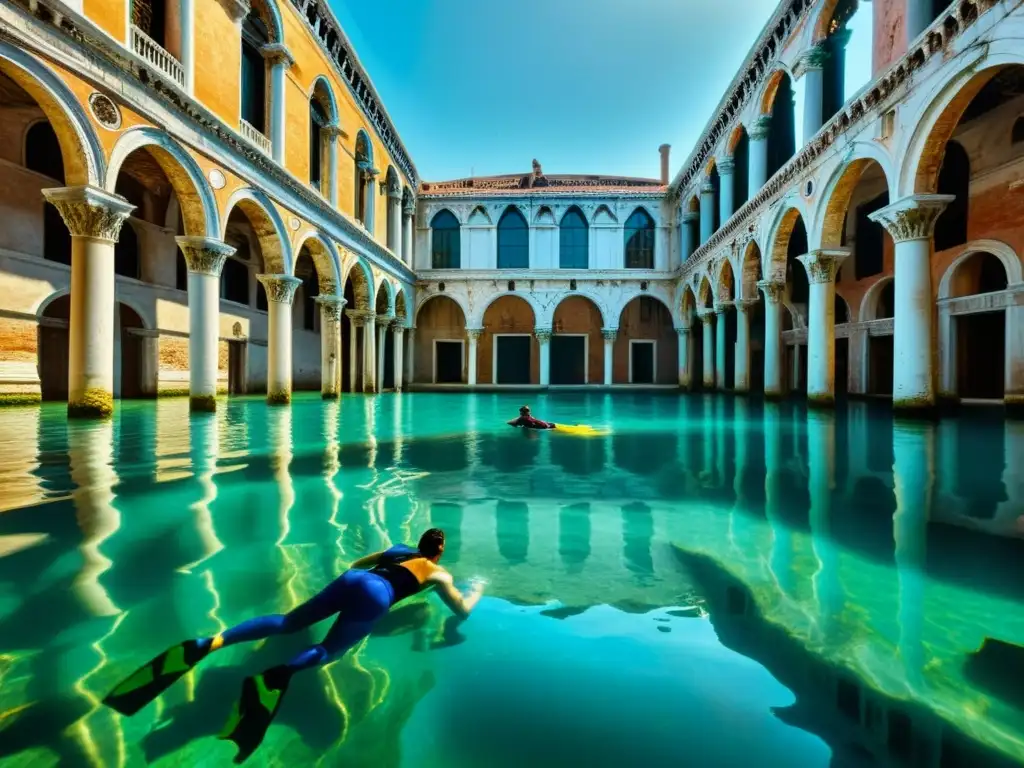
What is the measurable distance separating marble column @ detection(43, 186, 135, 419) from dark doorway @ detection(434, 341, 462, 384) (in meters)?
20.0

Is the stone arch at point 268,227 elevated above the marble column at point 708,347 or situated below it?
above

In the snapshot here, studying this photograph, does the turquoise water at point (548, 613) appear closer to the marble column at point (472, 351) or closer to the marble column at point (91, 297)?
the marble column at point (91, 297)

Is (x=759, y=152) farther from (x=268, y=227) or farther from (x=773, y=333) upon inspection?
(x=268, y=227)

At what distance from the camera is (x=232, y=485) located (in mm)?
4652

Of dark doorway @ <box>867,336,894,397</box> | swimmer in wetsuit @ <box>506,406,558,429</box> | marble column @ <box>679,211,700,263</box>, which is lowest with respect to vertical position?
swimmer in wetsuit @ <box>506,406,558,429</box>

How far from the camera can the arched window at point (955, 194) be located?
13.4 m

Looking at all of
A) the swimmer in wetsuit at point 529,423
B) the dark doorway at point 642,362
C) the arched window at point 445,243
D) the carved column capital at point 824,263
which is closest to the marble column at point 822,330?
the carved column capital at point 824,263

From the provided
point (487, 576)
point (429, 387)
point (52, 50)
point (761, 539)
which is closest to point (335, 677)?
point (487, 576)

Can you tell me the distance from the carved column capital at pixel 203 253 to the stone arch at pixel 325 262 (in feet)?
13.6

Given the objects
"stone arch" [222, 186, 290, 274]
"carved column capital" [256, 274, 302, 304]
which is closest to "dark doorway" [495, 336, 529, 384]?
"carved column capital" [256, 274, 302, 304]

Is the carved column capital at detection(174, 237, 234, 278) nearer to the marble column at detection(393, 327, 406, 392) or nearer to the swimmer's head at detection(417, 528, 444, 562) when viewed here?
the swimmer's head at detection(417, 528, 444, 562)

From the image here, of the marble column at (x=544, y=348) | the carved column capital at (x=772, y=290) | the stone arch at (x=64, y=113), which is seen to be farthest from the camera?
the marble column at (x=544, y=348)

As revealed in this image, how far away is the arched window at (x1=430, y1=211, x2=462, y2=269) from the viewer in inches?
1065

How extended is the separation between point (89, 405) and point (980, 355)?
772 inches
